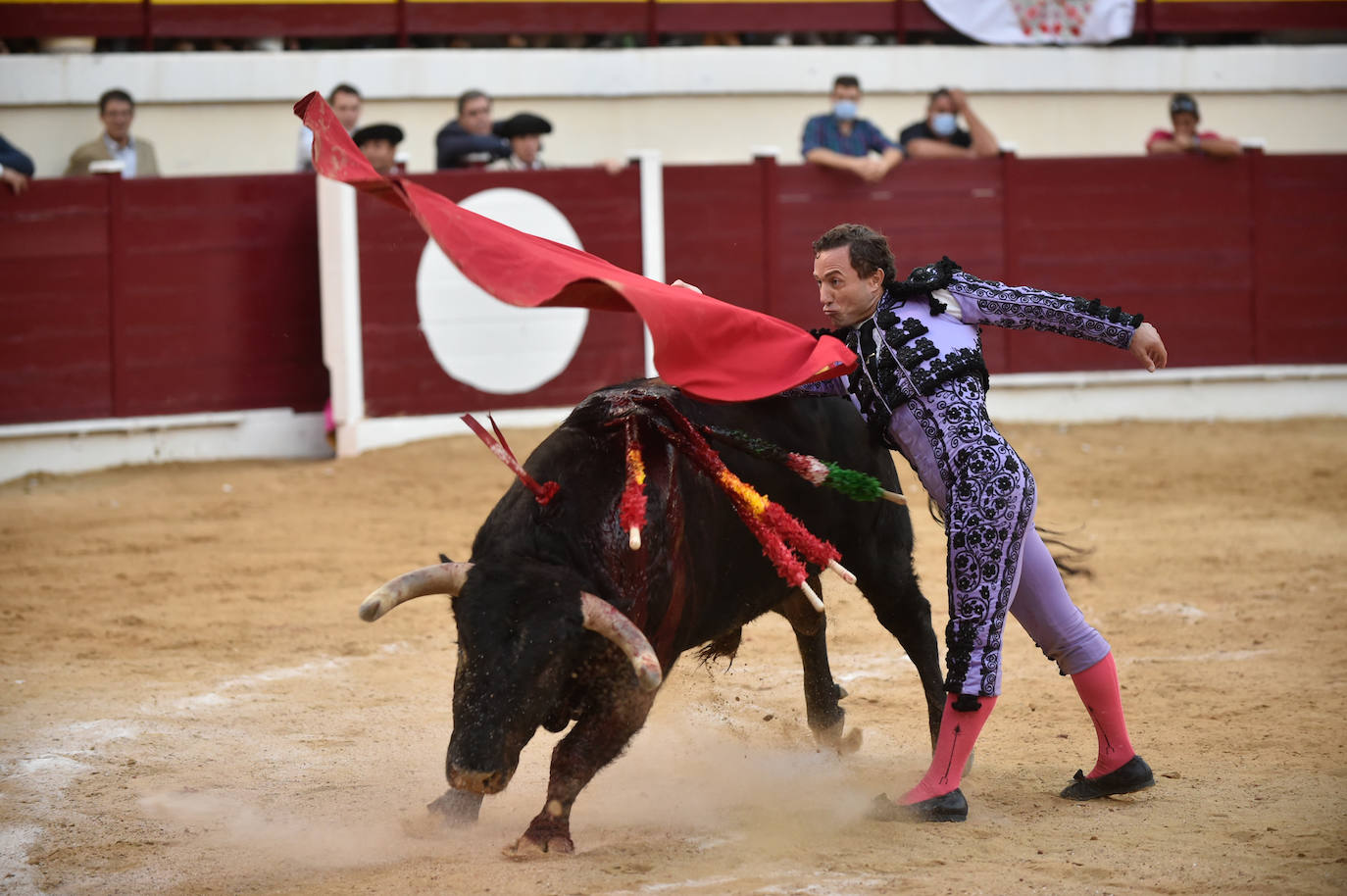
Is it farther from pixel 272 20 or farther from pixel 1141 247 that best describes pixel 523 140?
pixel 1141 247

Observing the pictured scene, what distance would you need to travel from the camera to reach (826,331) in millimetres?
3191

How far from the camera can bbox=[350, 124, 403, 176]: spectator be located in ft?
25.5

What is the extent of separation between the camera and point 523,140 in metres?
8.32

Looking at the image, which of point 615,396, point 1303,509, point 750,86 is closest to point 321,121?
point 615,396

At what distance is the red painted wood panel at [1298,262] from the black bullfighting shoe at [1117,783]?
7.09m

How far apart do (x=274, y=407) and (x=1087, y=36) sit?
260 inches

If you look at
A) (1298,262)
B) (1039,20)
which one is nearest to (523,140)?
(1039,20)

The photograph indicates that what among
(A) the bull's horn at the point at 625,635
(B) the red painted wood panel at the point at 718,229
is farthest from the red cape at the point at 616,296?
(B) the red painted wood panel at the point at 718,229

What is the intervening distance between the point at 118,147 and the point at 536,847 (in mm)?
6602

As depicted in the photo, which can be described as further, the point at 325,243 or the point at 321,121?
the point at 325,243

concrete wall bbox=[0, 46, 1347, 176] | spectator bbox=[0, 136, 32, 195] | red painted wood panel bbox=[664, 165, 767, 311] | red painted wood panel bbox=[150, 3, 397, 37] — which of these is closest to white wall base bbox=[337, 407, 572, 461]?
red painted wood panel bbox=[664, 165, 767, 311]

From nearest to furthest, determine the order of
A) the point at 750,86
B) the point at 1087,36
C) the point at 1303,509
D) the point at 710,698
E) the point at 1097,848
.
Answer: the point at 1097,848
the point at 710,698
the point at 1303,509
the point at 750,86
the point at 1087,36

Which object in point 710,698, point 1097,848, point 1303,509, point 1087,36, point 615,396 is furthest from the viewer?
point 1087,36

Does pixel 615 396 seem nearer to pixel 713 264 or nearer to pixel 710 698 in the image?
pixel 710 698
